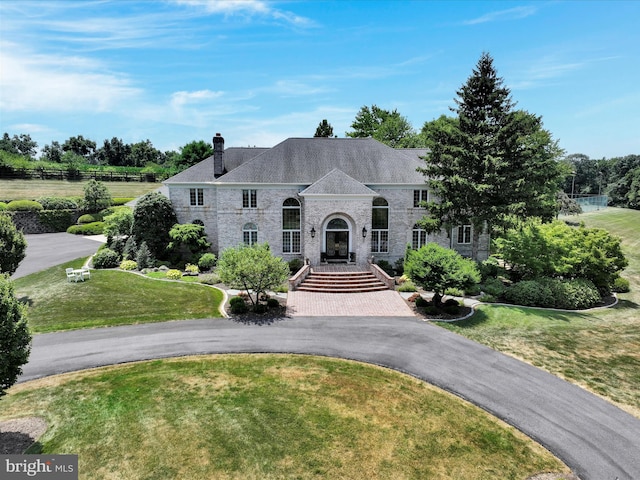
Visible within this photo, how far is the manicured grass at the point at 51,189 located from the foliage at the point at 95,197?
32.0 feet

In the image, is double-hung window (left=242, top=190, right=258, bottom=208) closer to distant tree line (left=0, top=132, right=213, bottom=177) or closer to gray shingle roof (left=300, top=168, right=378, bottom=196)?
Answer: gray shingle roof (left=300, top=168, right=378, bottom=196)

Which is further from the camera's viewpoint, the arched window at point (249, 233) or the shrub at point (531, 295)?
the arched window at point (249, 233)

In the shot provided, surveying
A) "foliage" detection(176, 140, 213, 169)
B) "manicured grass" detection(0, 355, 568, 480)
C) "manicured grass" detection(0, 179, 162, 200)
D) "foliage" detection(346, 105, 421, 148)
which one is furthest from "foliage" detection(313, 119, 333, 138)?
"manicured grass" detection(0, 355, 568, 480)

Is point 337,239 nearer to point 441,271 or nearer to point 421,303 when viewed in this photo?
point 421,303

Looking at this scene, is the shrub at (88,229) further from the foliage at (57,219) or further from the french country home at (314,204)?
the french country home at (314,204)

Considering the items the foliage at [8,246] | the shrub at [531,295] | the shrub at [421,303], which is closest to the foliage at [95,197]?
the foliage at [8,246]

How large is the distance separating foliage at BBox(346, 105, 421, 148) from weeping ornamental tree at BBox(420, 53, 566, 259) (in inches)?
1206

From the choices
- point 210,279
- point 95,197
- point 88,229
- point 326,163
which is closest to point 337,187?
point 326,163

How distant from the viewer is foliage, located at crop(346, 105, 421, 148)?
2401 inches

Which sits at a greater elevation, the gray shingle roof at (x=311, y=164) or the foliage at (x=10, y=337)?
the gray shingle roof at (x=311, y=164)

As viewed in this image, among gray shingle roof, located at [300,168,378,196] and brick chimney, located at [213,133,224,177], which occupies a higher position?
brick chimney, located at [213,133,224,177]

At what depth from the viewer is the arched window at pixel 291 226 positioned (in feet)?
97.8

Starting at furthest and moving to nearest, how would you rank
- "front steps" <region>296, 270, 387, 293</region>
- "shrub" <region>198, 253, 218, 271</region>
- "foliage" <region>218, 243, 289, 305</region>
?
"shrub" <region>198, 253, 218, 271</region>, "front steps" <region>296, 270, 387, 293</region>, "foliage" <region>218, 243, 289, 305</region>

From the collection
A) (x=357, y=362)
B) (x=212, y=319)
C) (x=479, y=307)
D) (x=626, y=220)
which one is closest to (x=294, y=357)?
(x=357, y=362)
